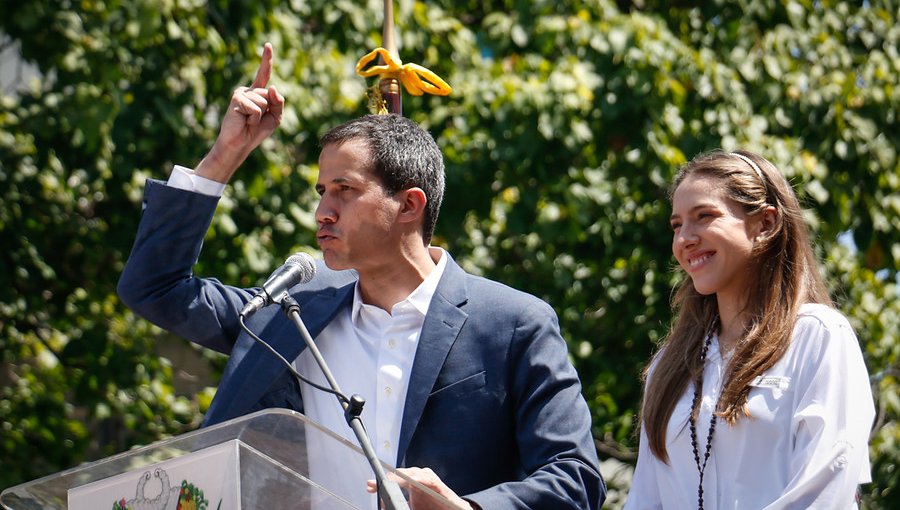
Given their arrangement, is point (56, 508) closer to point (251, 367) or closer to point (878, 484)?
point (251, 367)

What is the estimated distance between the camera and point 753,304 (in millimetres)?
3219

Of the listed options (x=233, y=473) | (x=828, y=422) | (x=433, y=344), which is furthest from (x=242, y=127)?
(x=828, y=422)

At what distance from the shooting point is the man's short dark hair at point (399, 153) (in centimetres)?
342

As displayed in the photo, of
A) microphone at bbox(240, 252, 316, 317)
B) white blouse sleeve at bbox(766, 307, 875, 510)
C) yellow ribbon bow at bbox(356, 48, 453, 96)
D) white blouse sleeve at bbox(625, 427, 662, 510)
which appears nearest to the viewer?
microphone at bbox(240, 252, 316, 317)

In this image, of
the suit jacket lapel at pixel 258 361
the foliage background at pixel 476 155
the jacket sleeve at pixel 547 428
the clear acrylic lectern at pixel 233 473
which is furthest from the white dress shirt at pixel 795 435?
the foliage background at pixel 476 155

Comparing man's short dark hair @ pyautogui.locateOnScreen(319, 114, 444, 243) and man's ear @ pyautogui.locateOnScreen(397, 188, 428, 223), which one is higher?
man's short dark hair @ pyautogui.locateOnScreen(319, 114, 444, 243)

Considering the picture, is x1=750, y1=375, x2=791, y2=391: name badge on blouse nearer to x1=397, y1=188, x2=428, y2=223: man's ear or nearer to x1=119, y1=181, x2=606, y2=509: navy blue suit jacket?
x1=119, y1=181, x2=606, y2=509: navy blue suit jacket

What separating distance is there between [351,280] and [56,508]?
3.69ft

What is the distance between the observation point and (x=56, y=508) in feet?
8.57

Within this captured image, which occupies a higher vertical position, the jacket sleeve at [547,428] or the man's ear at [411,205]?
the man's ear at [411,205]

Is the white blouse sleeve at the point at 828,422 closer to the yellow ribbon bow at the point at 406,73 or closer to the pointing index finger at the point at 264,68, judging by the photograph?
the yellow ribbon bow at the point at 406,73

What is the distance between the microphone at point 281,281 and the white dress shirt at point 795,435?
→ 957mm

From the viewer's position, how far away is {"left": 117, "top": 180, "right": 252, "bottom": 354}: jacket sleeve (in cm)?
334

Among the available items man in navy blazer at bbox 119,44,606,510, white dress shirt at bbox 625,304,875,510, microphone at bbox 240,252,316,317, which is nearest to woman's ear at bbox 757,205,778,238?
white dress shirt at bbox 625,304,875,510
